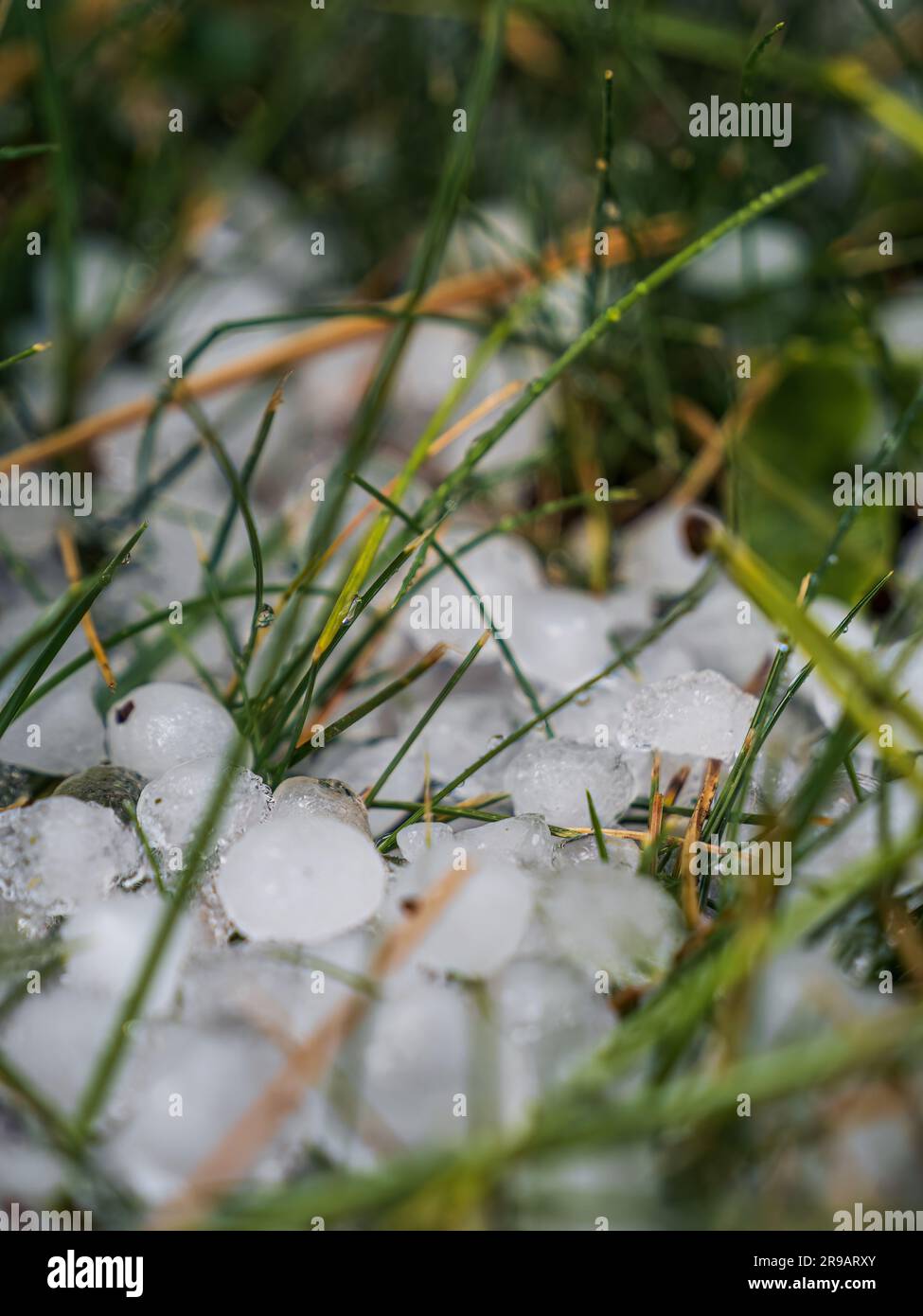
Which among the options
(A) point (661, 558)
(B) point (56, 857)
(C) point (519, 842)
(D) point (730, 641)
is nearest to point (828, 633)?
(D) point (730, 641)

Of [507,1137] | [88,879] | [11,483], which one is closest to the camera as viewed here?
[507,1137]

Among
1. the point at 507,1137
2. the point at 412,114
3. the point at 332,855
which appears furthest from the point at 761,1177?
the point at 412,114

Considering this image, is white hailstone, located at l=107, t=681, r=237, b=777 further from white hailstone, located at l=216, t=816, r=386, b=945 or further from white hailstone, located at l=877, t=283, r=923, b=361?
white hailstone, located at l=877, t=283, r=923, b=361

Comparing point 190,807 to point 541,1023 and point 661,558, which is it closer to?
point 541,1023

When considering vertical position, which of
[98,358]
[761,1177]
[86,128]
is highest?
[86,128]

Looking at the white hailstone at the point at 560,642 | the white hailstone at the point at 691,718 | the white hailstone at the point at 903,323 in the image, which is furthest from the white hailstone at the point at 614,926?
the white hailstone at the point at 903,323

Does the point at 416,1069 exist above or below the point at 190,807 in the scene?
below

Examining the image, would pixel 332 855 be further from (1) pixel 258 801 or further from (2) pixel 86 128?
(2) pixel 86 128
